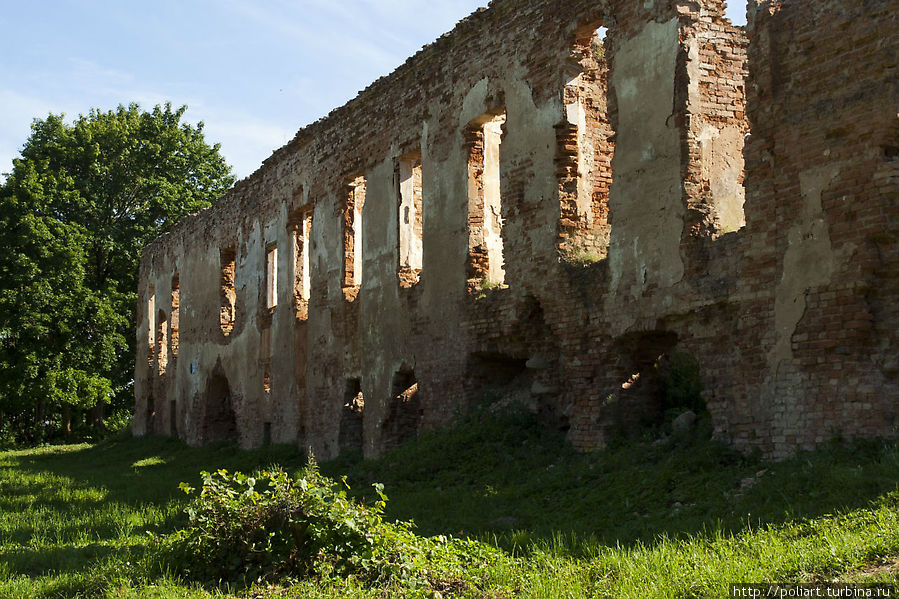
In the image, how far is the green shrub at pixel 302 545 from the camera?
5.87 m

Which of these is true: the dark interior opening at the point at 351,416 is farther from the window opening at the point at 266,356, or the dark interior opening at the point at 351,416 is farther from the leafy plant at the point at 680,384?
the leafy plant at the point at 680,384

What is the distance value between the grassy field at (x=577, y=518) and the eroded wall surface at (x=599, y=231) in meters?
0.52

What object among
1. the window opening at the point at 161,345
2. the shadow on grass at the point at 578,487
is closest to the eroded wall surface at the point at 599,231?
the shadow on grass at the point at 578,487

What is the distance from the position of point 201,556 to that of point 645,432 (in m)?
4.42

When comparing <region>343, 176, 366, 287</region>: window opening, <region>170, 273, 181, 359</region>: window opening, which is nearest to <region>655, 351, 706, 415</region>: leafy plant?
<region>343, 176, 366, 287</region>: window opening

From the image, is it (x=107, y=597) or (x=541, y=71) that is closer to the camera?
(x=107, y=597)

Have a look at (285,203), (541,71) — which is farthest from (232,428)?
(541,71)

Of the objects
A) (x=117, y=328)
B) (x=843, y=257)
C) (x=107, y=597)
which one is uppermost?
(x=117, y=328)

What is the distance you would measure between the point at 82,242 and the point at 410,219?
15.5 metres

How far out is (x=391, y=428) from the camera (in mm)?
13039

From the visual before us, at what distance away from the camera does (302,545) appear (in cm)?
601

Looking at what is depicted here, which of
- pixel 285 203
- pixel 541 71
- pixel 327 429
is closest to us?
pixel 541 71

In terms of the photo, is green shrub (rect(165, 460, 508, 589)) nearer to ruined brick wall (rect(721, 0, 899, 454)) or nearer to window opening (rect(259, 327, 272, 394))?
ruined brick wall (rect(721, 0, 899, 454))

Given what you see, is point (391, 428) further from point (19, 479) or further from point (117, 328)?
point (117, 328)
